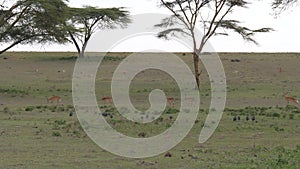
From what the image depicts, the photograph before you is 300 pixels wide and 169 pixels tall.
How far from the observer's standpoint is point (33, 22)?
1074 inches

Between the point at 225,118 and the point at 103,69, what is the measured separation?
75.5 feet

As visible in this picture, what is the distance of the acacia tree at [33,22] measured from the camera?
26625 mm

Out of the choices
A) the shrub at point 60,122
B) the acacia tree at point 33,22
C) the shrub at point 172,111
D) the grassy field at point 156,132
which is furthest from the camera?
the acacia tree at point 33,22

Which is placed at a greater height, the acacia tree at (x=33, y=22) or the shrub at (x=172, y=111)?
the acacia tree at (x=33, y=22)

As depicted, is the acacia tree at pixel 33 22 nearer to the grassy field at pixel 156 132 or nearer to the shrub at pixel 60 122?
the grassy field at pixel 156 132

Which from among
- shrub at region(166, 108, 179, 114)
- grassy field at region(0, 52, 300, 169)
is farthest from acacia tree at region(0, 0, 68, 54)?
shrub at region(166, 108, 179, 114)

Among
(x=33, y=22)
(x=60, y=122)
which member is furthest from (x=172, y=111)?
(x=33, y=22)

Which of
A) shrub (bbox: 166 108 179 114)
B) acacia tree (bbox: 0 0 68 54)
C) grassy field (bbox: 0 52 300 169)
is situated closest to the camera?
grassy field (bbox: 0 52 300 169)

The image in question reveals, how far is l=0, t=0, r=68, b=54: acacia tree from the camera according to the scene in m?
26.6

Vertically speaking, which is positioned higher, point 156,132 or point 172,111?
point 172,111

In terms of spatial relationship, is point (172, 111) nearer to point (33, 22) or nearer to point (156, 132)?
point (156, 132)

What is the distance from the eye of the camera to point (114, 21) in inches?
1943

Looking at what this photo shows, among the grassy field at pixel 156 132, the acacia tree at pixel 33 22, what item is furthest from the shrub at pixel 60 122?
the acacia tree at pixel 33 22

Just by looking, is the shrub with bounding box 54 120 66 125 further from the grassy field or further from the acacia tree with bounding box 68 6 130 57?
the acacia tree with bounding box 68 6 130 57
